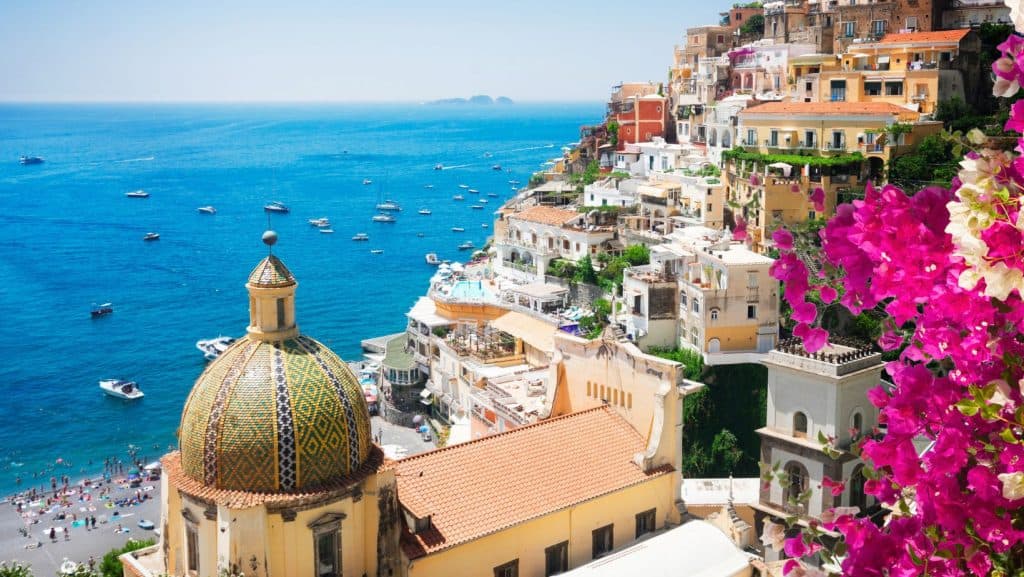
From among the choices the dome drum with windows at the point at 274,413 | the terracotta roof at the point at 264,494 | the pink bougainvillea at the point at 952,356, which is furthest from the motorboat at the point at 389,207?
the pink bougainvillea at the point at 952,356

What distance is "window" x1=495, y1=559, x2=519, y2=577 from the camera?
54.5 ft

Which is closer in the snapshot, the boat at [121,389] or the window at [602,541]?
the window at [602,541]

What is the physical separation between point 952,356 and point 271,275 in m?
12.6

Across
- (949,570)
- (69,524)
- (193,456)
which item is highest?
(949,570)

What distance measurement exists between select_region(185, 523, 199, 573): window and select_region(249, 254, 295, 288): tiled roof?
12.1 ft

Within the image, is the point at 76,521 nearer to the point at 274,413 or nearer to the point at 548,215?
the point at 548,215

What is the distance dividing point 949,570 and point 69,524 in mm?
42296

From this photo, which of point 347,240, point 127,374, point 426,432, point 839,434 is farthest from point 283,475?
point 347,240

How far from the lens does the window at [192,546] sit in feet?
49.2

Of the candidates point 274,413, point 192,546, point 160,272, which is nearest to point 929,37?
point 274,413

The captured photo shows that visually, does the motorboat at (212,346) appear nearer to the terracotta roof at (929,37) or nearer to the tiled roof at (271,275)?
the terracotta roof at (929,37)

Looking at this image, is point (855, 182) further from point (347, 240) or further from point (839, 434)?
point (347, 240)

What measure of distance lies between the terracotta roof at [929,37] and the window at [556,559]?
4123cm

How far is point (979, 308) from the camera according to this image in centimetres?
396
